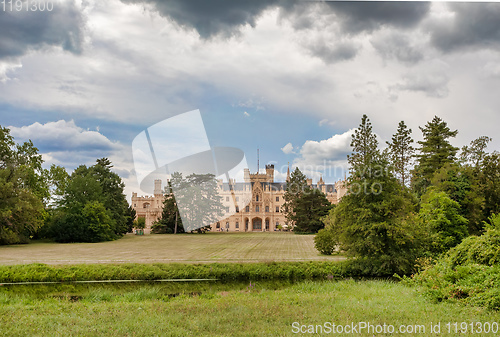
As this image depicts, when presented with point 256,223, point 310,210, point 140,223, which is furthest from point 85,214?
point 256,223

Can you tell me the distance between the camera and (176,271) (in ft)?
57.3

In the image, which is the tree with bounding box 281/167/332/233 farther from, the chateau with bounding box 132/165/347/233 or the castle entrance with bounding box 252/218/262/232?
the castle entrance with bounding box 252/218/262/232

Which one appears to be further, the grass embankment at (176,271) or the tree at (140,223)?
the tree at (140,223)

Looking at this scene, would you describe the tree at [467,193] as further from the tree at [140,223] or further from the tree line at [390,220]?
the tree at [140,223]

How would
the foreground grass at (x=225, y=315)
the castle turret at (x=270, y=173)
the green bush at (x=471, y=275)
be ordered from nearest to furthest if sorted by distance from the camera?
the foreground grass at (x=225, y=315)
the green bush at (x=471, y=275)
the castle turret at (x=270, y=173)

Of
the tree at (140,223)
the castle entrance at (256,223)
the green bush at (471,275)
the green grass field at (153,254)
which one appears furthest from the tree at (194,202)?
the green bush at (471,275)

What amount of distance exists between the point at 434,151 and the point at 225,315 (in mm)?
36689

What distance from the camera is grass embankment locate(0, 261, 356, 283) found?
1622 centimetres

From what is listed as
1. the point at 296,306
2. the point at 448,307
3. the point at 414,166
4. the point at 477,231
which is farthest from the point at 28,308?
the point at 414,166

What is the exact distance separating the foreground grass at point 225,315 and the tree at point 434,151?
3020 cm

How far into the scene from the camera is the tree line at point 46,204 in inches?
1326

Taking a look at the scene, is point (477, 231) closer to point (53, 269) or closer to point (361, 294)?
point (361, 294)

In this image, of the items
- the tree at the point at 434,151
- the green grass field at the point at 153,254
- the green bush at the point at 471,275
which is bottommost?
the green grass field at the point at 153,254

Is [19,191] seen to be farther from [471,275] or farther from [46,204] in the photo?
[471,275]
